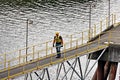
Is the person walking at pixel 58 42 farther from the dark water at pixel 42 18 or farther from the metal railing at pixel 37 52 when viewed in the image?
the dark water at pixel 42 18

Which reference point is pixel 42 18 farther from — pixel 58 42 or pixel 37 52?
pixel 58 42

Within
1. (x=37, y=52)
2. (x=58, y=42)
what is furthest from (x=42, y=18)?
(x=58, y=42)

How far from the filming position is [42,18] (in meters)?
61.5

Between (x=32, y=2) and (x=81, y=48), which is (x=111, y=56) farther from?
(x=32, y=2)

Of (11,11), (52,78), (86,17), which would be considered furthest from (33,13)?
(52,78)

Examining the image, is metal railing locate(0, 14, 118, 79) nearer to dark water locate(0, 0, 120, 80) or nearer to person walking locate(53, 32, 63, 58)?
person walking locate(53, 32, 63, 58)

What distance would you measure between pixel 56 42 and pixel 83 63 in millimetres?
17124

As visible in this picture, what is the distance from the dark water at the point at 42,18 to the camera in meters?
51.3

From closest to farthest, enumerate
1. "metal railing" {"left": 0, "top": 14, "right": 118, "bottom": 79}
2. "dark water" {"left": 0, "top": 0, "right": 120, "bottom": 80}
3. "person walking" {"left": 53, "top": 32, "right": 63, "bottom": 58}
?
"person walking" {"left": 53, "top": 32, "right": 63, "bottom": 58} → "metal railing" {"left": 0, "top": 14, "right": 118, "bottom": 79} → "dark water" {"left": 0, "top": 0, "right": 120, "bottom": 80}

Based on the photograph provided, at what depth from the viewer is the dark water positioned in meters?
51.3

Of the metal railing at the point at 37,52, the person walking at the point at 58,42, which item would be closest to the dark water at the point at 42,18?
the metal railing at the point at 37,52

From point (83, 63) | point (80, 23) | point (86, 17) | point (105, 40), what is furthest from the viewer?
point (86, 17)

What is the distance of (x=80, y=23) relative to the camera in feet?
192

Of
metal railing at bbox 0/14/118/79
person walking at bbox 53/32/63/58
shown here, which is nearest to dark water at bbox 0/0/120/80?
metal railing at bbox 0/14/118/79
